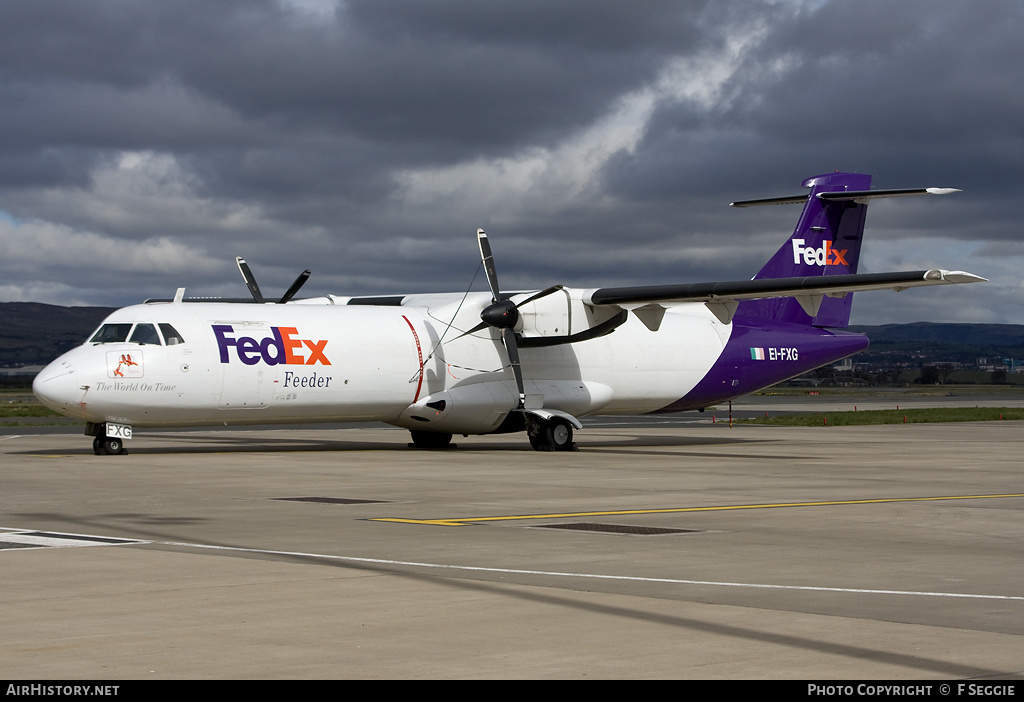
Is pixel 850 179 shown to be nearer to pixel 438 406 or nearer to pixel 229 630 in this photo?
pixel 438 406

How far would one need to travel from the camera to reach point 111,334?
24.3m

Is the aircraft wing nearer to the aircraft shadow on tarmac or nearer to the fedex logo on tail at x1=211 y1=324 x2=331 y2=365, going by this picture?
the aircraft shadow on tarmac

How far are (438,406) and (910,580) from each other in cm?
1887

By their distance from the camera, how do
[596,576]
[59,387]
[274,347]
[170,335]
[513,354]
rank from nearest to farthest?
[596,576] → [59,387] → [170,335] → [274,347] → [513,354]

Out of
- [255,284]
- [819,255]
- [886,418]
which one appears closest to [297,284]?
[255,284]

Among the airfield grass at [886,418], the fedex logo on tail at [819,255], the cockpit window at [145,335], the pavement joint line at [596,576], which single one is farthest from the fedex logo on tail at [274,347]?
the airfield grass at [886,418]

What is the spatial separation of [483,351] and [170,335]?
772 cm

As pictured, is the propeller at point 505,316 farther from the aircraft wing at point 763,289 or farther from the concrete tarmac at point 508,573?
the concrete tarmac at point 508,573

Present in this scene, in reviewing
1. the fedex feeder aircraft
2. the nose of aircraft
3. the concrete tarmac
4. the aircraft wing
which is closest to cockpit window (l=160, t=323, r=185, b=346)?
the fedex feeder aircraft

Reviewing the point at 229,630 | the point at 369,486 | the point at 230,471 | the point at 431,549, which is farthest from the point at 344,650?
the point at 230,471

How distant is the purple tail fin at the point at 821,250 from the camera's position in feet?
111

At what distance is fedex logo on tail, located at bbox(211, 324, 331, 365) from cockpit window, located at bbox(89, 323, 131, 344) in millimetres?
1817

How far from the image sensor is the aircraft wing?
81.3 feet

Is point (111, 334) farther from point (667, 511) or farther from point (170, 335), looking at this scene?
point (667, 511)
